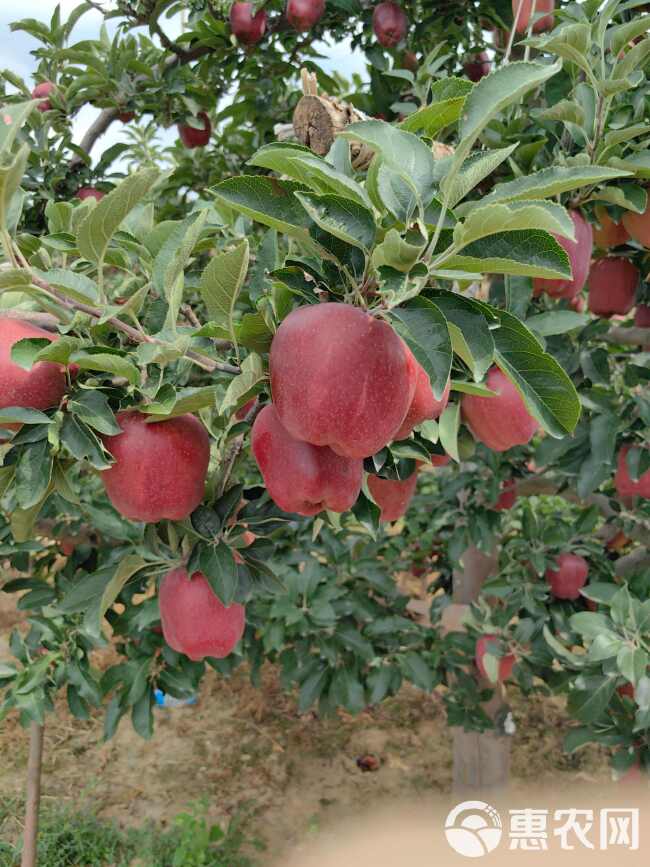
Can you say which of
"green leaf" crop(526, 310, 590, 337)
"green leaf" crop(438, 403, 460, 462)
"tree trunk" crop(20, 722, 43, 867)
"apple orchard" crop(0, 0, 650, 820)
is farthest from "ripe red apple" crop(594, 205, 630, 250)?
"tree trunk" crop(20, 722, 43, 867)

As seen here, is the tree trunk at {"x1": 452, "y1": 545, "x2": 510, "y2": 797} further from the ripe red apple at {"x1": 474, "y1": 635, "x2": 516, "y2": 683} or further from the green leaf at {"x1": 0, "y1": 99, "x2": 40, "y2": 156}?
the green leaf at {"x1": 0, "y1": 99, "x2": 40, "y2": 156}

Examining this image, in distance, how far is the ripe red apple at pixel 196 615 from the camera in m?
0.93

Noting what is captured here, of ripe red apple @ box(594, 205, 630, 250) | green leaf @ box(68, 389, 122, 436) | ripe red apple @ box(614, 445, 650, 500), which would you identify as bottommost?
ripe red apple @ box(614, 445, 650, 500)

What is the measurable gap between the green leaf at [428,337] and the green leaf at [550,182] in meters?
0.09

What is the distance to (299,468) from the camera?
0.65m

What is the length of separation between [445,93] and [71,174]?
1289 mm

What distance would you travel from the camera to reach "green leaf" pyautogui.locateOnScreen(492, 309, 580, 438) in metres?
0.56

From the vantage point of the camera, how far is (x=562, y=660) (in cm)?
149

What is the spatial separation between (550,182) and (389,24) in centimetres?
133

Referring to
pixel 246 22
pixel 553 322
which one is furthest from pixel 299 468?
pixel 246 22

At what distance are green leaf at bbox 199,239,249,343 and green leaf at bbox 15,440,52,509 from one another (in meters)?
0.21

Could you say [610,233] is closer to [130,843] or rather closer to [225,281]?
[225,281]

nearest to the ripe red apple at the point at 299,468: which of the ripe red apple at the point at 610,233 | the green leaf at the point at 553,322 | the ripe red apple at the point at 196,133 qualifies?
the green leaf at the point at 553,322

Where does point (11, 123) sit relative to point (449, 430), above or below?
above
